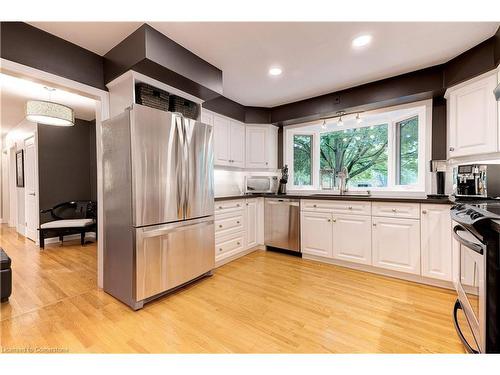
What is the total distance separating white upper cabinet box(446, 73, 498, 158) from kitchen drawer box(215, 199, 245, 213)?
101 inches

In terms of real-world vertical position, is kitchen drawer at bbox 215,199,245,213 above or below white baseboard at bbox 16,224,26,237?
above

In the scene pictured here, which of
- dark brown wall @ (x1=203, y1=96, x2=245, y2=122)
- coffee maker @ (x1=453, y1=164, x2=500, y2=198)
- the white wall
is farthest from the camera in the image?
the white wall

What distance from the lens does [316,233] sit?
10.2 ft

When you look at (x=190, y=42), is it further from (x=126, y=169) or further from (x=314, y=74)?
(x=314, y=74)

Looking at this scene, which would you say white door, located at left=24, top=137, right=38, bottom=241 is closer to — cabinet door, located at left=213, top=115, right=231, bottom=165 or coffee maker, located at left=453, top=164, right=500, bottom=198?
cabinet door, located at left=213, top=115, right=231, bottom=165

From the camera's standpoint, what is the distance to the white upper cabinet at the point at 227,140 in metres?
3.35

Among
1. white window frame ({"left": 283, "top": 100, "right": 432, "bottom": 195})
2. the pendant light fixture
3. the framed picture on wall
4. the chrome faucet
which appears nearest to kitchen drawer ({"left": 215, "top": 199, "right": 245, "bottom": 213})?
white window frame ({"left": 283, "top": 100, "right": 432, "bottom": 195})

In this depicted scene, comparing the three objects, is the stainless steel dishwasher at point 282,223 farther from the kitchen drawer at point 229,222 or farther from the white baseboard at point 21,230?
the white baseboard at point 21,230

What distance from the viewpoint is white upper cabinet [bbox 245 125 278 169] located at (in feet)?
12.9

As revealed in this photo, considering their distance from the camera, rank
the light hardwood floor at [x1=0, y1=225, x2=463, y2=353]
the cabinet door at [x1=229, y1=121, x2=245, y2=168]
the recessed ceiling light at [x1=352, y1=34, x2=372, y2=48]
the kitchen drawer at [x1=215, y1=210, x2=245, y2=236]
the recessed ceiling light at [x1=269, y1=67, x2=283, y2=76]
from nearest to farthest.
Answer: the light hardwood floor at [x1=0, y1=225, x2=463, y2=353], the recessed ceiling light at [x1=352, y1=34, x2=372, y2=48], the recessed ceiling light at [x1=269, y1=67, x2=283, y2=76], the kitchen drawer at [x1=215, y1=210, x2=245, y2=236], the cabinet door at [x1=229, y1=121, x2=245, y2=168]

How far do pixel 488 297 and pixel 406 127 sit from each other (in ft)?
8.67

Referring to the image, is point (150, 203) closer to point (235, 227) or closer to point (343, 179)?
point (235, 227)
